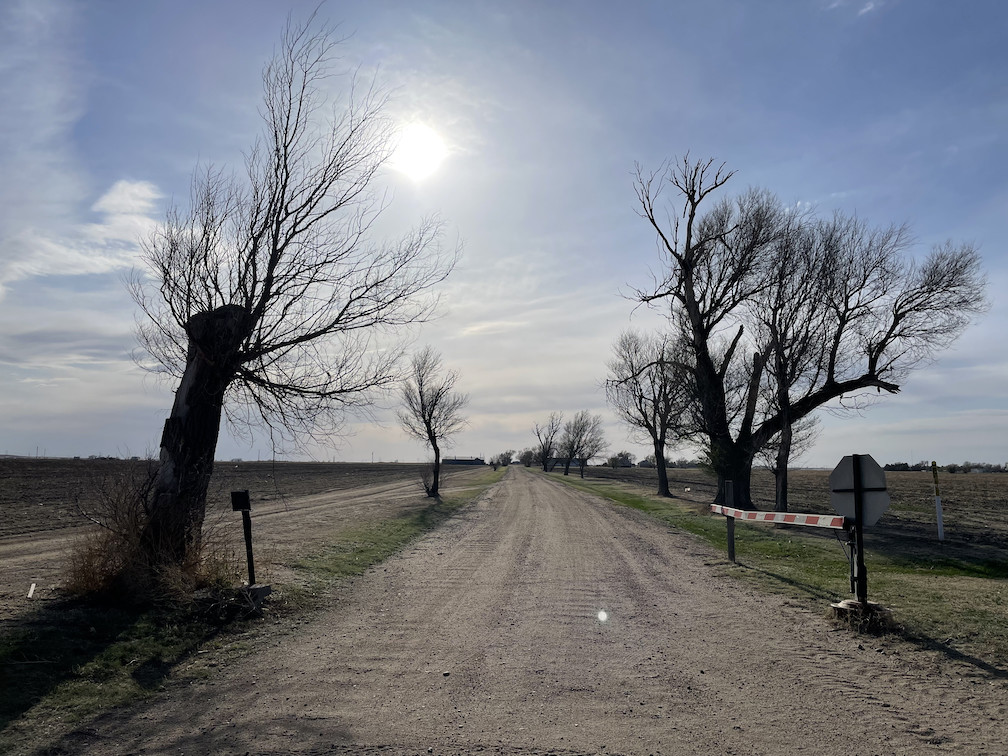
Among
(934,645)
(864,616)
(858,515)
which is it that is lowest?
(934,645)

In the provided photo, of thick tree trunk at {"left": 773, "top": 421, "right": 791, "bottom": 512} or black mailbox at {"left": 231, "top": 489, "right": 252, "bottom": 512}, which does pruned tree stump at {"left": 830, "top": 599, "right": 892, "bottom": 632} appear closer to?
black mailbox at {"left": 231, "top": 489, "right": 252, "bottom": 512}

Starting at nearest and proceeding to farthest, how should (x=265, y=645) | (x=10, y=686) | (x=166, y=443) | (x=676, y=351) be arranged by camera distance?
(x=10, y=686) → (x=265, y=645) → (x=166, y=443) → (x=676, y=351)

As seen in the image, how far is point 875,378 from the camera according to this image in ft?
76.2

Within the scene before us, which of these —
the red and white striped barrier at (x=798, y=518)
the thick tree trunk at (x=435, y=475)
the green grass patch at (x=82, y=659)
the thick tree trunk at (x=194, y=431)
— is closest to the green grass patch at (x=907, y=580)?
the red and white striped barrier at (x=798, y=518)

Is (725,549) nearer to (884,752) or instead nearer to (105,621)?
(884,752)

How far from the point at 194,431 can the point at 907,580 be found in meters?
11.7

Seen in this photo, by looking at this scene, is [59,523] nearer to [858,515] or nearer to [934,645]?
[858,515]

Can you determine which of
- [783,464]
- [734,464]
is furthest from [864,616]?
[783,464]

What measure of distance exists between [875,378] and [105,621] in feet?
78.6

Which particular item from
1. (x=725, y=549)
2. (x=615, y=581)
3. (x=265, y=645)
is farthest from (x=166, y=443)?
(x=725, y=549)

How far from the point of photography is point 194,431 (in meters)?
9.16

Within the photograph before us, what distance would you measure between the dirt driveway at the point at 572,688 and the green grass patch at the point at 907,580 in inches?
29.2

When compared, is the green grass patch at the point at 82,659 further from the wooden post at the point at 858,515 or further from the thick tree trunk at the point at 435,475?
the thick tree trunk at the point at 435,475

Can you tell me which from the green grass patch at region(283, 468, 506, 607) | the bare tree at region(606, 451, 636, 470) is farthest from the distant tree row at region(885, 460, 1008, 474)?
the green grass patch at region(283, 468, 506, 607)
